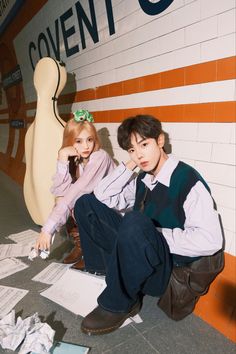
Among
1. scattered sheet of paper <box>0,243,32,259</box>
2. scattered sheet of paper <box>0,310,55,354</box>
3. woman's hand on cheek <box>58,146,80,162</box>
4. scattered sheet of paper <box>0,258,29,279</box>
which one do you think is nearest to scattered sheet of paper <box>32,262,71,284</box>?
scattered sheet of paper <box>0,258,29,279</box>

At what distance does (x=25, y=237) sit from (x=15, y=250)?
25cm

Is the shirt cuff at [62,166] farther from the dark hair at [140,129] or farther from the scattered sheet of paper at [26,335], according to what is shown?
the scattered sheet of paper at [26,335]

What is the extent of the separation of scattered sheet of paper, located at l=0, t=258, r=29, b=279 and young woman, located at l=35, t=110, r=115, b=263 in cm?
33

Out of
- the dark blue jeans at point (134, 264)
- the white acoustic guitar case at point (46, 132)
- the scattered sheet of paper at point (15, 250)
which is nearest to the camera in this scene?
the dark blue jeans at point (134, 264)

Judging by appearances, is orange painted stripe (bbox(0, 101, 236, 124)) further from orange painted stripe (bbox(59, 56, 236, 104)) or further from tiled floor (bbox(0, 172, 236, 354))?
tiled floor (bbox(0, 172, 236, 354))

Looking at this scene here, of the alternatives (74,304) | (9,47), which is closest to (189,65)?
(74,304)

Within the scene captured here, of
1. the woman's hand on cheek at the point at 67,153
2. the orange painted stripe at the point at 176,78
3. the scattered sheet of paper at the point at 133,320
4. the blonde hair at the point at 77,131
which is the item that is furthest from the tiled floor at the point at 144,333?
the orange painted stripe at the point at 176,78

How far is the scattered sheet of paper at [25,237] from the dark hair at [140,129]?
4.17ft

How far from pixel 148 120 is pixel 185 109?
0.74ft

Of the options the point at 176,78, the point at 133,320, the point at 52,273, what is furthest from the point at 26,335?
the point at 176,78

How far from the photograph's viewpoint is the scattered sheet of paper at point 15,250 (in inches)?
77.9

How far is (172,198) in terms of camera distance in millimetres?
1235

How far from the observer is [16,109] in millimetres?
4113

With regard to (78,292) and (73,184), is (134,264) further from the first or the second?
(73,184)
